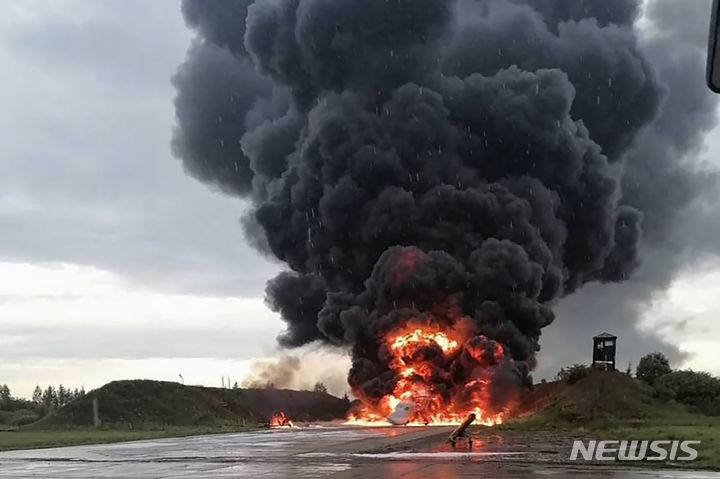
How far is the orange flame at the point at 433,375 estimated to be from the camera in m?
75.2

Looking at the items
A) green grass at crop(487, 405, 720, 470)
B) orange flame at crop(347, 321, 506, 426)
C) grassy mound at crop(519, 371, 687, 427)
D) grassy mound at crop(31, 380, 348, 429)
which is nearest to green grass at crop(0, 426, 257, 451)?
→ orange flame at crop(347, 321, 506, 426)

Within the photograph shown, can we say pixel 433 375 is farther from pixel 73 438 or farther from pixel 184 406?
pixel 184 406

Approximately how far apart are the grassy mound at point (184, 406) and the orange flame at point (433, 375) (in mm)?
33808

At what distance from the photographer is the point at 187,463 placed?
29281 mm

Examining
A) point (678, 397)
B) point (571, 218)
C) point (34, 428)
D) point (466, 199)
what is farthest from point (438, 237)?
point (34, 428)

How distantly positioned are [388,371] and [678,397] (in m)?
28.0

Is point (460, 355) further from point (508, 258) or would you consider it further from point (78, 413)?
point (78, 413)

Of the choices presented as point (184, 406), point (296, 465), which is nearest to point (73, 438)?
point (296, 465)

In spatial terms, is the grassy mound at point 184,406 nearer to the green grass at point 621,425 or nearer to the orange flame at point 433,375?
the orange flame at point 433,375

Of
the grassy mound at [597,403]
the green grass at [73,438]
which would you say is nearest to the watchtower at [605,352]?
the grassy mound at [597,403]

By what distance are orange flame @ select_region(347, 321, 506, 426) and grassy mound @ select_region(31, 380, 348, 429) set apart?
3381 cm

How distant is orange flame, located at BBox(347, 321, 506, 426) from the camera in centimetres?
7519

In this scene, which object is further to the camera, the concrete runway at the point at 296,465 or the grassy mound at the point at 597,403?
the grassy mound at the point at 597,403

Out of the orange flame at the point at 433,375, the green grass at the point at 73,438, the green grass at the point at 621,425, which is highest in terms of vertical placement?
the orange flame at the point at 433,375
